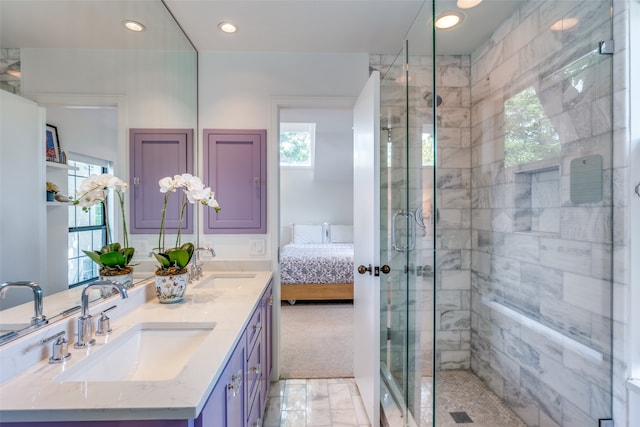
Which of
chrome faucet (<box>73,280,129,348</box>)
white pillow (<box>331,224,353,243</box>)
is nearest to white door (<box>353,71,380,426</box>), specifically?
chrome faucet (<box>73,280,129,348</box>)

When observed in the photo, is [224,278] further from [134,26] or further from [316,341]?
[134,26]

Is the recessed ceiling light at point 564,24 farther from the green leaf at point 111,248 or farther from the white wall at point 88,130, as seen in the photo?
the green leaf at point 111,248

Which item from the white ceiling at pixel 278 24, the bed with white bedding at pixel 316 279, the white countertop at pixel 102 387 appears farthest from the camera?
the bed with white bedding at pixel 316 279

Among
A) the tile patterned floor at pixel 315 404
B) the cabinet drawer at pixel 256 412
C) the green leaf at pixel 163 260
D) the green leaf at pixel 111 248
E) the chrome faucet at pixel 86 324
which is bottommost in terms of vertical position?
the tile patterned floor at pixel 315 404

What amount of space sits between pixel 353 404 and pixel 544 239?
1.62 metres

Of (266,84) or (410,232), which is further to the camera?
(266,84)

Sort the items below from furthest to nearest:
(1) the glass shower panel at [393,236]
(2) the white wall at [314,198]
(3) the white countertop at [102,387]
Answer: (2) the white wall at [314,198]
(1) the glass shower panel at [393,236]
(3) the white countertop at [102,387]

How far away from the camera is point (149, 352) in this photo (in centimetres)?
117

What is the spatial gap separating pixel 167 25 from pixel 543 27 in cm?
226

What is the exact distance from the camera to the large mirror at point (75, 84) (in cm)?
90

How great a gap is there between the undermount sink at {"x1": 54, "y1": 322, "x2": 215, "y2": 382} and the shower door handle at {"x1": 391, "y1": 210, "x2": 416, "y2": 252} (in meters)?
1.18

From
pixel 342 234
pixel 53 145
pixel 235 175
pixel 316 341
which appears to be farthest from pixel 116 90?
pixel 342 234

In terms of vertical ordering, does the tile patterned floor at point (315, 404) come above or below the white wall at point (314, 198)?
below

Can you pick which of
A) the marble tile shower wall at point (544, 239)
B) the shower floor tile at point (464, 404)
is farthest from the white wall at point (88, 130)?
the marble tile shower wall at point (544, 239)
